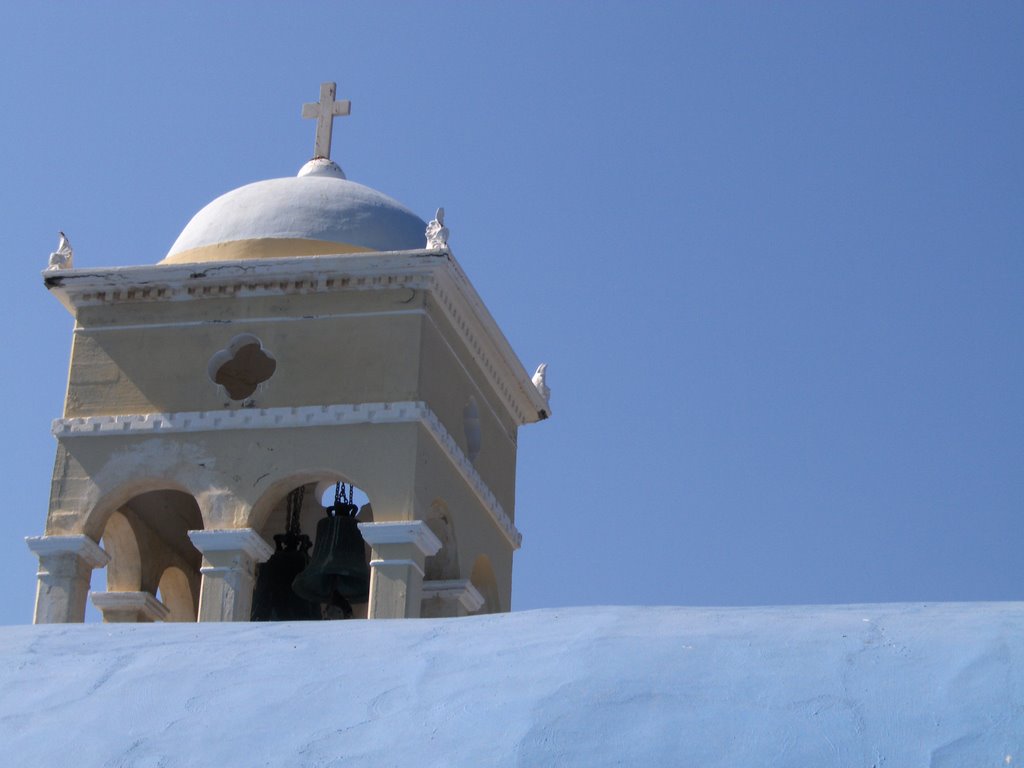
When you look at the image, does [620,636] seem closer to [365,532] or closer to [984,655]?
[984,655]

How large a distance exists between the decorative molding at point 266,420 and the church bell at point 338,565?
0.66 metres

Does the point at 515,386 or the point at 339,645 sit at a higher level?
the point at 515,386

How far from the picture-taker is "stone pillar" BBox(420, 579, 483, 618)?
1608 centimetres

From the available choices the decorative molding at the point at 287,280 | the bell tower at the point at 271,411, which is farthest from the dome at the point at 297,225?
the decorative molding at the point at 287,280

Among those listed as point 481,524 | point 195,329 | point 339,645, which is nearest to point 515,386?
point 481,524

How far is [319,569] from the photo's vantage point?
15.6 m

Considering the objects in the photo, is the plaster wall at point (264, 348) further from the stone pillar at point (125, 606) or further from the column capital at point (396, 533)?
the stone pillar at point (125, 606)

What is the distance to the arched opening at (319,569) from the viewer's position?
1561 cm

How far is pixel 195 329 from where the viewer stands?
53.4ft

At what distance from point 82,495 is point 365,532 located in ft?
7.00

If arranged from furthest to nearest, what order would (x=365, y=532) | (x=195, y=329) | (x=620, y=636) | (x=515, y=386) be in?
(x=515, y=386), (x=195, y=329), (x=365, y=532), (x=620, y=636)

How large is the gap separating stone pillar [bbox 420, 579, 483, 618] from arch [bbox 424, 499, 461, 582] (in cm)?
12

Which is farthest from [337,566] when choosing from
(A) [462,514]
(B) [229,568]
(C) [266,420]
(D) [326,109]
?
(D) [326,109]

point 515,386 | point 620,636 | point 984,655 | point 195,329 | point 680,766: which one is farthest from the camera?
point 515,386
